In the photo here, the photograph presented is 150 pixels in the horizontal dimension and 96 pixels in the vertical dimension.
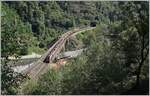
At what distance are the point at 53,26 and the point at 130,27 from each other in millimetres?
36492

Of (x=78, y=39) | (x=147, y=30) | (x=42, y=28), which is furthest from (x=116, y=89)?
(x=42, y=28)

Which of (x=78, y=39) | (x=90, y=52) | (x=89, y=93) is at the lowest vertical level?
(x=78, y=39)

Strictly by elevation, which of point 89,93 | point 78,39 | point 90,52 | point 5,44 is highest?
point 5,44

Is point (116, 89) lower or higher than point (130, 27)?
lower

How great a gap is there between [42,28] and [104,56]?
33582mm

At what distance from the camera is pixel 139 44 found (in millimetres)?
5984

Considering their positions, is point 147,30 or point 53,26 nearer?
point 147,30

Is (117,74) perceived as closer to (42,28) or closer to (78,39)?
(78,39)

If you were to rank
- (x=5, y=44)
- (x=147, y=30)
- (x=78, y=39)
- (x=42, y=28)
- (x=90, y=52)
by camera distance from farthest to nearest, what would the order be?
1. (x=42, y=28)
2. (x=78, y=39)
3. (x=90, y=52)
4. (x=147, y=30)
5. (x=5, y=44)

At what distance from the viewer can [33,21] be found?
40344mm

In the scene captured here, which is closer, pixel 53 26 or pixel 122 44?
pixel 122 44

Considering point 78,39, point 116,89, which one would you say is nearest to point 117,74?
point 116,89

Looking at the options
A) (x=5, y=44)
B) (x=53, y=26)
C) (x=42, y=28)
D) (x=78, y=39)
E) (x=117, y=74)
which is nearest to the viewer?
(x=5, y=44)

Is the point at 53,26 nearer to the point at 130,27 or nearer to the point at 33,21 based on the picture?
the point at 33,21
